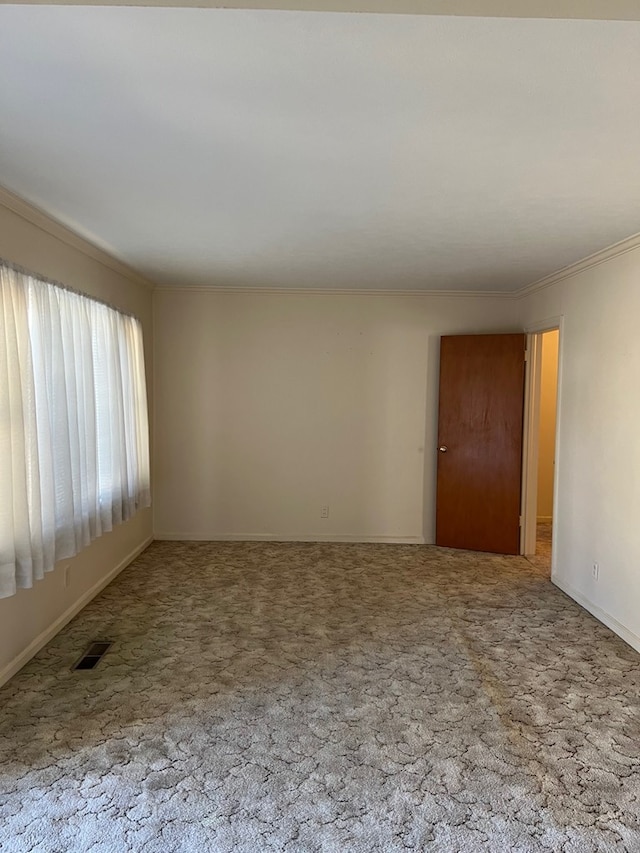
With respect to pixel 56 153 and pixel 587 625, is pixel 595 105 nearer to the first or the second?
pixel 56 153

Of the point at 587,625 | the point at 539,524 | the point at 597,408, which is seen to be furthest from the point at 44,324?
the point at 539,524

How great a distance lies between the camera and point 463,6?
116 cm

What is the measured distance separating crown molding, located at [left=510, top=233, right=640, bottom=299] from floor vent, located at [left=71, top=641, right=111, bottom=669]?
3.91 metres

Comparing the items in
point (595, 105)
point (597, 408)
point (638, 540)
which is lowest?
point (638, 540)

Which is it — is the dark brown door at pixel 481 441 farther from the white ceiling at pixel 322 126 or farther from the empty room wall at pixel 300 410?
the white ceiling at pixel 322 126

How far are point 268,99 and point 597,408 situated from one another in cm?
312

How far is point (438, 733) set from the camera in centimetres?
247

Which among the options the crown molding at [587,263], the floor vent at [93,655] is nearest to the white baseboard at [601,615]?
the crown molding at [587,263]

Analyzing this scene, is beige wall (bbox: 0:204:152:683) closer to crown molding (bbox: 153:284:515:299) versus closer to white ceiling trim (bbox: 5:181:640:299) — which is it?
white ceiling trim (bbox: 5:181:640:299)

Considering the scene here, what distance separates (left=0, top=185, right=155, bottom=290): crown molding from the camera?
2.78 meters

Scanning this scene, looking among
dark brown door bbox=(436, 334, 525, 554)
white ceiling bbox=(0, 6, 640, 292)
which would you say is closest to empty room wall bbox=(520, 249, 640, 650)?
white ceiling bbox=(0, 6, 640, 292)

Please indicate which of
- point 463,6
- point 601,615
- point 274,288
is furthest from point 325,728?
point 274,288

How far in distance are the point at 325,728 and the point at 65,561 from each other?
2.03 m

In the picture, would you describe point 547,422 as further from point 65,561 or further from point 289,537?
point 65,561
